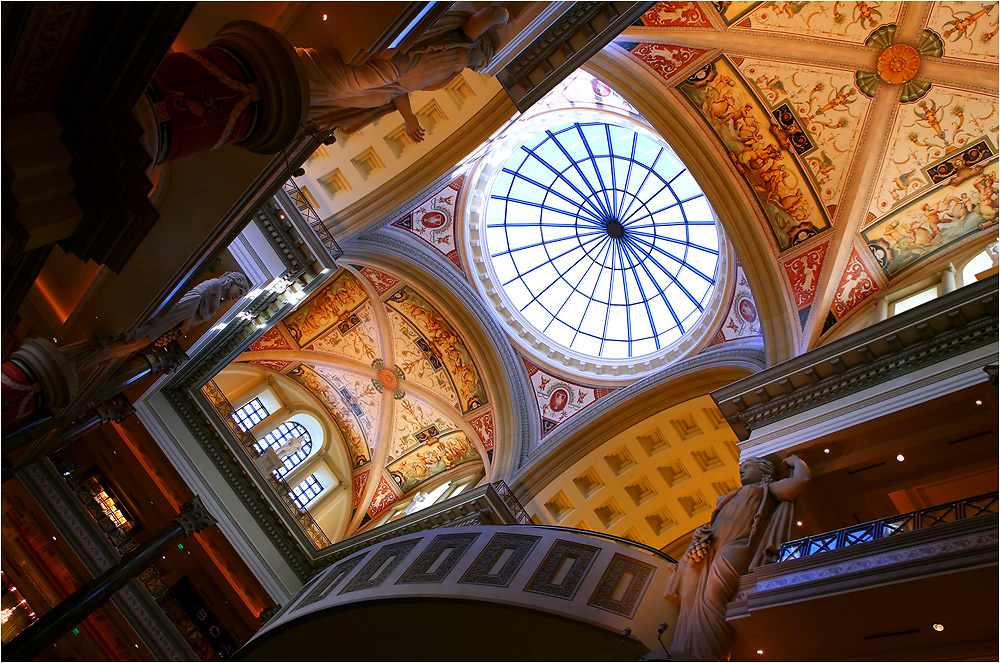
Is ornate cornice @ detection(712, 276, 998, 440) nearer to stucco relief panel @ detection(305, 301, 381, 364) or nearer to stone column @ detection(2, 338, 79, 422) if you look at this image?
stone column @ detection(2, 338, 79, 422)

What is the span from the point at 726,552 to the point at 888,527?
4.81 ft

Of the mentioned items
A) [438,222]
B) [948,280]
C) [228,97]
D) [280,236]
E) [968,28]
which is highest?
[280,236]

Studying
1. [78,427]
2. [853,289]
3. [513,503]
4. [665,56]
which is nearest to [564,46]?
[665,56]

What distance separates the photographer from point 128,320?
27.2ft

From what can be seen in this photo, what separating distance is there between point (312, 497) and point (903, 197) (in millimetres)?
13979

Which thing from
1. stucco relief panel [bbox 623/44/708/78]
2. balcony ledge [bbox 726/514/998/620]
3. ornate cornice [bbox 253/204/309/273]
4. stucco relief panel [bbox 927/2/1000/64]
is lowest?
balcony ledge [bbox 726/514/998/620]

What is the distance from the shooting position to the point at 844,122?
11156 millimetres

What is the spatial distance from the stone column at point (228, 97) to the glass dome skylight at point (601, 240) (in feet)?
34.5

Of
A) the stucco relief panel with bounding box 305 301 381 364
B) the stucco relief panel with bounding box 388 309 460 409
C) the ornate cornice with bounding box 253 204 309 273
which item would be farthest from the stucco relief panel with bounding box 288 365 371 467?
the ornate cornice with bounding box 253 204 309 273

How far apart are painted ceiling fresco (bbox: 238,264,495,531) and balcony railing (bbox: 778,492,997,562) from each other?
9981 mm

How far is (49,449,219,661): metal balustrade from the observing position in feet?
40.8

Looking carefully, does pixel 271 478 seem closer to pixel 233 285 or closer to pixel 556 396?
pixel 233 285

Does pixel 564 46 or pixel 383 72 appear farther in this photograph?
pixel 564 46

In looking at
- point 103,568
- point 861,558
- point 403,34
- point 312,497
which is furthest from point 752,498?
point 312,497
